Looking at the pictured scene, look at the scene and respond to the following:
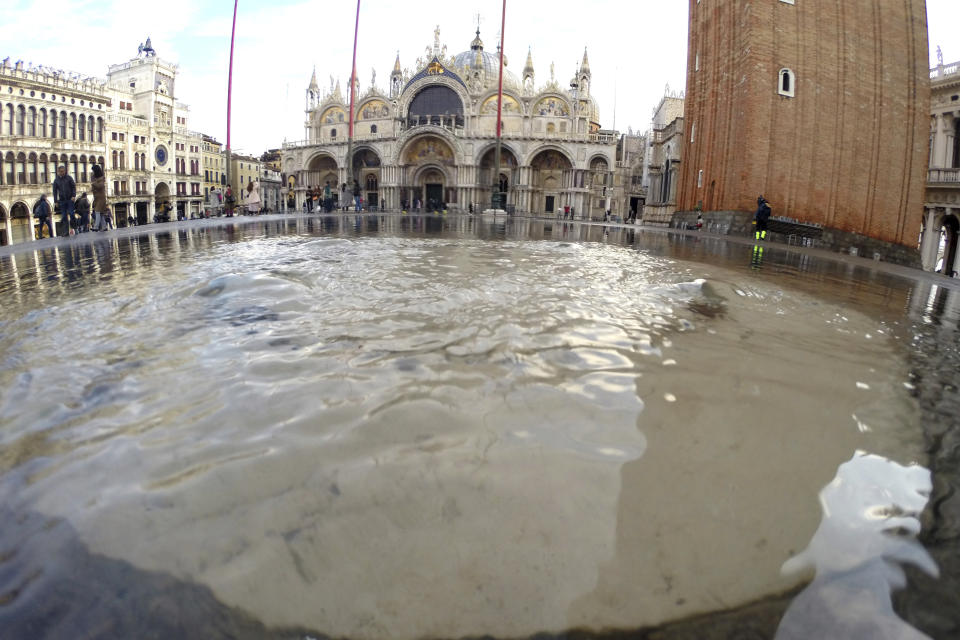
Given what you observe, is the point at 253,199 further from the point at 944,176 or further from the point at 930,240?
the point at 930,240

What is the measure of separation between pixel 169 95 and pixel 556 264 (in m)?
65.9

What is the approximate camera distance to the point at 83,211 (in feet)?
45.8

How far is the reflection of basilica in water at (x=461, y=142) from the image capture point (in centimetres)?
4738

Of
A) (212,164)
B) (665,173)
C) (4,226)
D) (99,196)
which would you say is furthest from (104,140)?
(665,173)

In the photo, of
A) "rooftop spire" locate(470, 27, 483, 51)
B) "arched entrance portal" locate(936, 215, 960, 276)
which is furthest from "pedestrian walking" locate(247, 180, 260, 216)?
"rooftop spire" locate(470, 27, 483, 51)

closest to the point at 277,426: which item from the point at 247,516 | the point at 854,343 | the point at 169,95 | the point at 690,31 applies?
the point at 247,516

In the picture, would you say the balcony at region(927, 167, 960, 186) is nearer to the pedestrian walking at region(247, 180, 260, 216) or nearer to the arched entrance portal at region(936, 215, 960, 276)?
the arched entrance portal at region(936, 215, 960, 276)

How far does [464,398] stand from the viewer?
2.86m

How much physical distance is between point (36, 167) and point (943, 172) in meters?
58.1

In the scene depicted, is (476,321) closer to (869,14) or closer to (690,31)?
(869,14)

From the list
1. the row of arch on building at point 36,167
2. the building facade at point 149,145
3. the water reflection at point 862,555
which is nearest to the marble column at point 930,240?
the water reflection at point 862,555

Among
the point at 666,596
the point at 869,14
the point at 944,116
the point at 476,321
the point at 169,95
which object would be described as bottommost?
the point at 666,596

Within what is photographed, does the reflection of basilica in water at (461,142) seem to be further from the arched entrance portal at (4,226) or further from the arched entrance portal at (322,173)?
the arched entrance portal at (4,226)

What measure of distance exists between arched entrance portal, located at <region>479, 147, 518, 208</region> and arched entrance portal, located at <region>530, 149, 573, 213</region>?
1.81 meters
